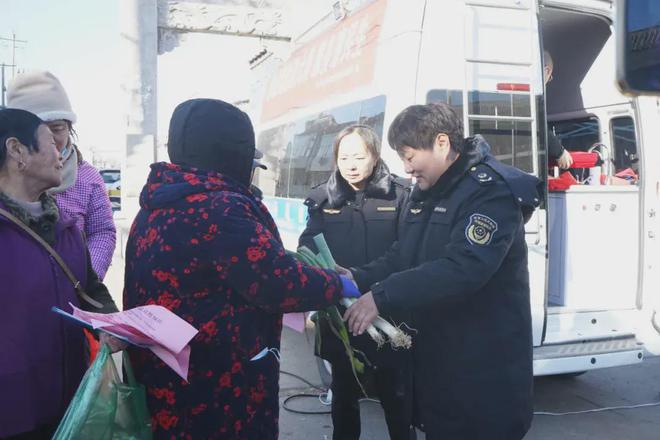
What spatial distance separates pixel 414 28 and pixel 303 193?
2.20 m

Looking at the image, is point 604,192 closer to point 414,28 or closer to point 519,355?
point 414,28

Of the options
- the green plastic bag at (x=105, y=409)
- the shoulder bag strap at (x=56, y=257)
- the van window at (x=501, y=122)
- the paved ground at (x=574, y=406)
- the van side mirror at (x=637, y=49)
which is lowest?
the paved ground at (x=574, y=406)

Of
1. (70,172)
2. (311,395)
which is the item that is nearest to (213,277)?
(70,172)

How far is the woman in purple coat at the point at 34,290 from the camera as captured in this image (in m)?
1.77

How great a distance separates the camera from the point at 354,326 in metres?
2.14

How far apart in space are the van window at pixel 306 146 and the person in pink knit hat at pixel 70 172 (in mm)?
1697

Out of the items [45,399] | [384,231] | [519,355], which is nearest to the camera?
[45,399]

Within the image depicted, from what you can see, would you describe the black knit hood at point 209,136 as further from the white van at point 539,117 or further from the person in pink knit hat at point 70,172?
the white van at point 539,117

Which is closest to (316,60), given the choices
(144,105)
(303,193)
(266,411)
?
(303,193)

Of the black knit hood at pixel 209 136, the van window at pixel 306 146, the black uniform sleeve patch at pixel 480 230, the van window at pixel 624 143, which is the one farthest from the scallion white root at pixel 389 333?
the van window at pixel 624 143

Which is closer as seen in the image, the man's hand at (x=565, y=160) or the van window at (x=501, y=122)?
the van window at (x=501, y=122)

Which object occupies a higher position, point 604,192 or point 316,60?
point 316,60

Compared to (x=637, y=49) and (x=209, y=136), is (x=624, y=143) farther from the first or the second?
(x=209, y=136)

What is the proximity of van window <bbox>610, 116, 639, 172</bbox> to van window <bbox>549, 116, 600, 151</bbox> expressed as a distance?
0.58 feet
